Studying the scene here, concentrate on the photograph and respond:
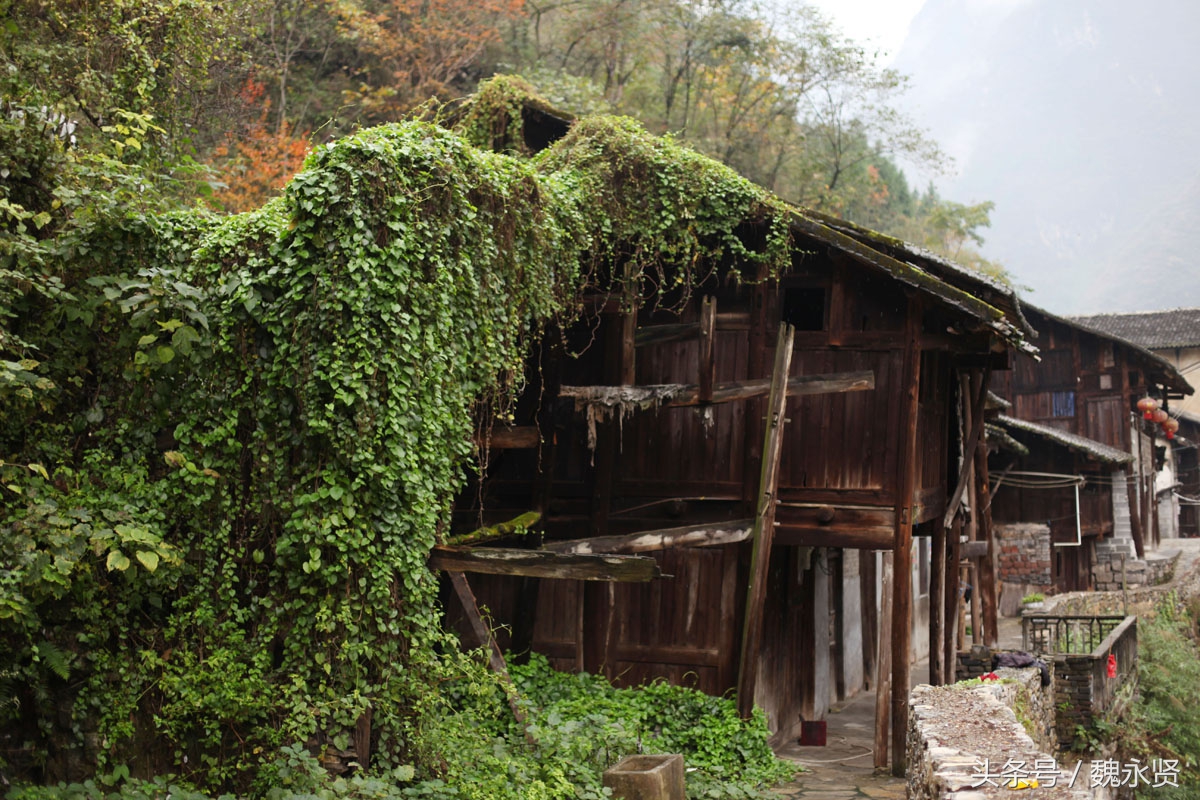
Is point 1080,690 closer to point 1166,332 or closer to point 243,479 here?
point 243,479

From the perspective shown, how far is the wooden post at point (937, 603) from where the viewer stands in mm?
13289

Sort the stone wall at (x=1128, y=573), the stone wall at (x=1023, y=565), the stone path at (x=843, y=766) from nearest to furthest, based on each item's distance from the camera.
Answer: the stone path at (x=843, y=766) → the stone wall at (x=1023, y=565) → the stone wall at (x=1128, y=573)

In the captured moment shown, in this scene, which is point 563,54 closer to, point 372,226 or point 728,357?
point 728,357

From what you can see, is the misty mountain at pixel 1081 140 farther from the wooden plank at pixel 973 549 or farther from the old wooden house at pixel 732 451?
the old wooden house at pixel 732 451

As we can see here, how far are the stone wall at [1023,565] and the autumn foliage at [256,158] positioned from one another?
1856cm

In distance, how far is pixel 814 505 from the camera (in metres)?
11.2

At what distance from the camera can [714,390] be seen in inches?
411

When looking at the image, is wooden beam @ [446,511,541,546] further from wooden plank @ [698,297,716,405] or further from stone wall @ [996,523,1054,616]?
stone wall @ [996,523,1054,616]

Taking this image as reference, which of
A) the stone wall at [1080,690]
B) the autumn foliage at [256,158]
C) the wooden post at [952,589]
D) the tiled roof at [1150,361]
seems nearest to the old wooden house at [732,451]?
the wooden post at [952,589]

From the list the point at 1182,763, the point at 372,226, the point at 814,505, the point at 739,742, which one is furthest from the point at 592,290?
the point at 1182,763

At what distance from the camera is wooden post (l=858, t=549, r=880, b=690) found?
17.5 meters

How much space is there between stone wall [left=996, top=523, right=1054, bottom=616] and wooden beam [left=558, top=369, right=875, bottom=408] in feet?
53.6

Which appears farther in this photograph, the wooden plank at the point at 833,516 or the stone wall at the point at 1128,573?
→ the stone wall at the point at 1128,573

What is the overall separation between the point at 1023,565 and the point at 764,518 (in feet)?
55.1
